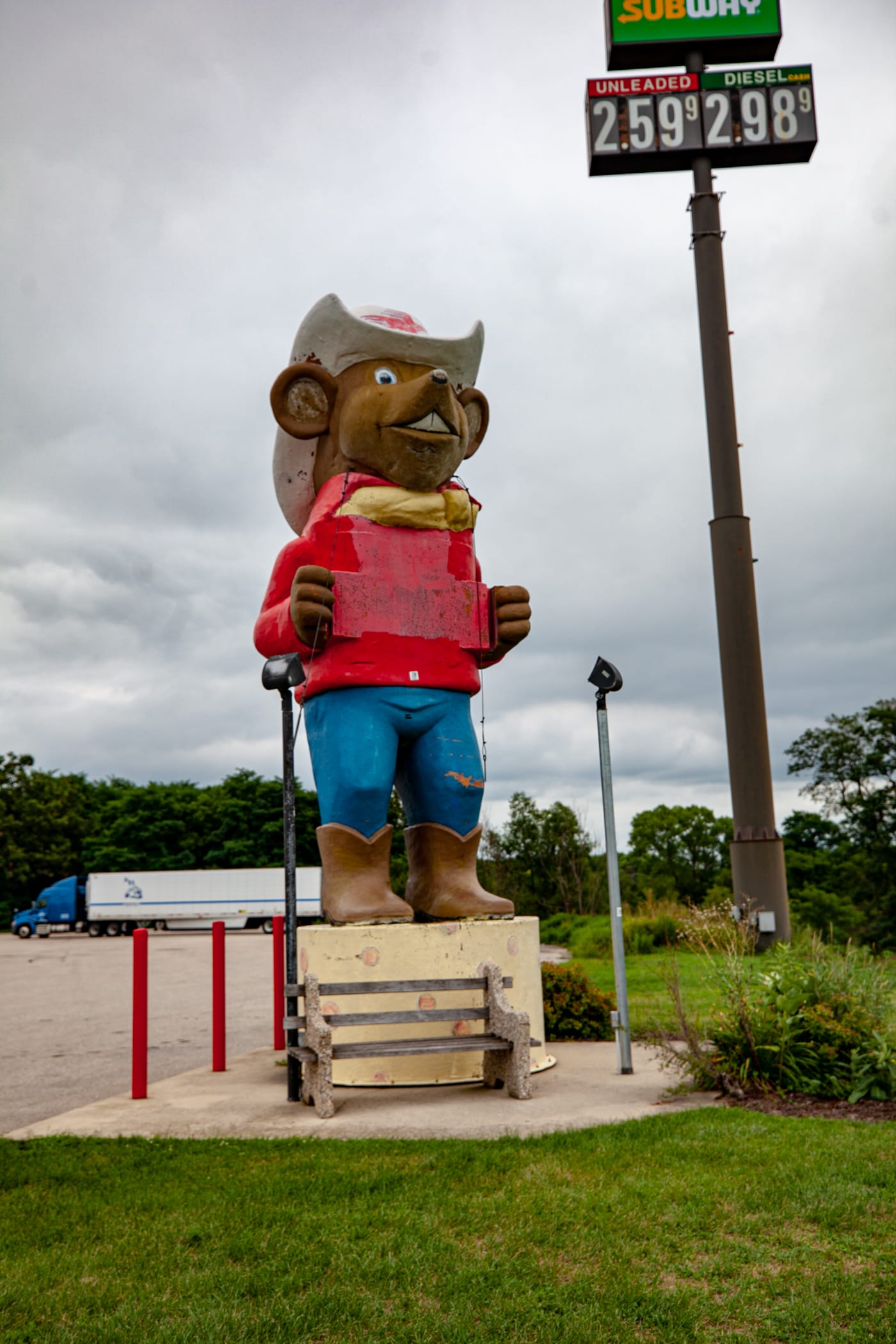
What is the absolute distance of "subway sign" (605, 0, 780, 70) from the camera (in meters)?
17.0

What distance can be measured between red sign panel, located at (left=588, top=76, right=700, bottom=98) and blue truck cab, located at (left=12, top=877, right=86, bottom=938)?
1050 inches

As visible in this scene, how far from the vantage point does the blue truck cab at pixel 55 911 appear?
34.0 metres

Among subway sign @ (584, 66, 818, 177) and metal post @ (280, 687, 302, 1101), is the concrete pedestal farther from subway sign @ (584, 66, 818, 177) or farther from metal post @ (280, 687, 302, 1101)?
subway sign @ (584, 66, 818, 177)

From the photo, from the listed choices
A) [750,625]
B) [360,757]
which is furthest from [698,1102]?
[750,625]

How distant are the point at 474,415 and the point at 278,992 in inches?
201

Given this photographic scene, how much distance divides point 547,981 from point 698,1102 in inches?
125

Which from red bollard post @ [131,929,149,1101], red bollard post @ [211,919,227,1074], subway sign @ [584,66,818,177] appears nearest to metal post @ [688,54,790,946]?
subway sign @ [584,66,818,177]

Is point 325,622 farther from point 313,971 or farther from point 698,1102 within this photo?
point 698,1102

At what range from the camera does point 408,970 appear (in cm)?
650

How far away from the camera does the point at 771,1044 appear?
6160 mm

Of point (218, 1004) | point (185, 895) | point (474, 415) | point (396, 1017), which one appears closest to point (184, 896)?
point (185, 895)

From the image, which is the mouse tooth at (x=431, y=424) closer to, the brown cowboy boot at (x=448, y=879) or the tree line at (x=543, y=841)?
the brown cowboy boot at (x=448, y=879)

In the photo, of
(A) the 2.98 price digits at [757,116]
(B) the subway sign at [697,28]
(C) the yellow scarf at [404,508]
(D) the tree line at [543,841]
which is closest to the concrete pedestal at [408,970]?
(C) the yellow scarf at [404,508]

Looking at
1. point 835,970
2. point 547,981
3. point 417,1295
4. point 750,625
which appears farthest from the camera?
point 750,625
